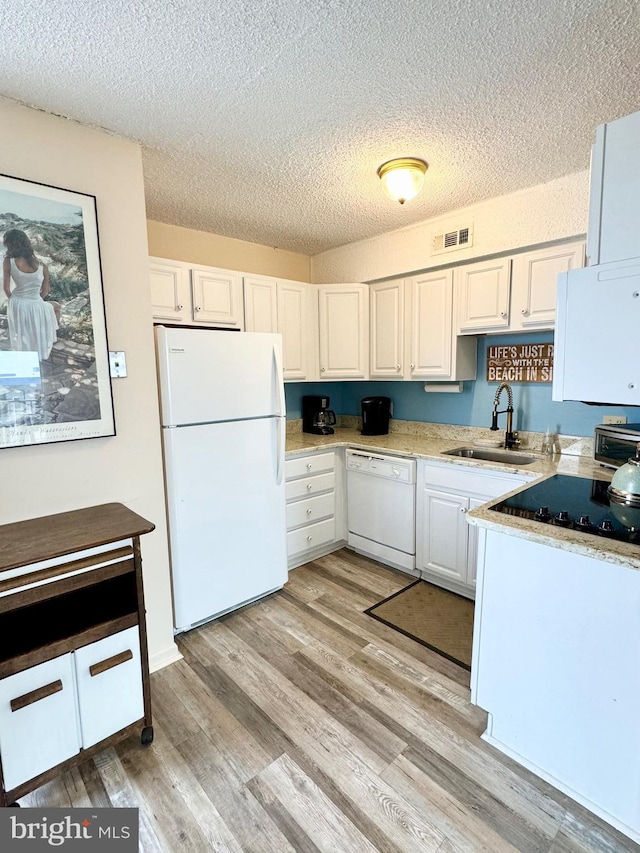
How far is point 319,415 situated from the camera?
11.6 ft

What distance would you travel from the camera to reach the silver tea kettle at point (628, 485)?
4.96 ft

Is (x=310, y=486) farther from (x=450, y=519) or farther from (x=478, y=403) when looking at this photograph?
(x=478, y=403)

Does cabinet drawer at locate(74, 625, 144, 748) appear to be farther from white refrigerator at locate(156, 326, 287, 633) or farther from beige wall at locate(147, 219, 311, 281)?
beige wall at locate(147, 219, 311, 281)

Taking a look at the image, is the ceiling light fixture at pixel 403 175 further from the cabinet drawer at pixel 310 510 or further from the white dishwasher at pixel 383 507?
the cabinet drawer at pixel 310 510

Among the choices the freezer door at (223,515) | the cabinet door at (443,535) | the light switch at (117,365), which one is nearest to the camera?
the light switch at (117,365)

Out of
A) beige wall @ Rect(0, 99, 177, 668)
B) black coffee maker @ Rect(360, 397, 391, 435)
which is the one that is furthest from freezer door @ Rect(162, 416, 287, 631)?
black coffee maker @ Rect(360, 397, 391, 435)

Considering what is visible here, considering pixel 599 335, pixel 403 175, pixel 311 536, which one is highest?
pixel 403 175

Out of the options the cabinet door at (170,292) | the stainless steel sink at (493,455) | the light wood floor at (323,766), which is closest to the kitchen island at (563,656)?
the light wood floor at (323,766)

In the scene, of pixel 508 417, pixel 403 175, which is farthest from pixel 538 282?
pixel 403 175

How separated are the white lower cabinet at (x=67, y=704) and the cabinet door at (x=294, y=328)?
2.13 meters

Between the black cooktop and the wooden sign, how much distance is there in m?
1.05

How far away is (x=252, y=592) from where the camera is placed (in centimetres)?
253

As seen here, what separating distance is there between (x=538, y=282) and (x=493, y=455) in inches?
44.5

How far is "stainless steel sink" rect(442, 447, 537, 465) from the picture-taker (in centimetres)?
263
